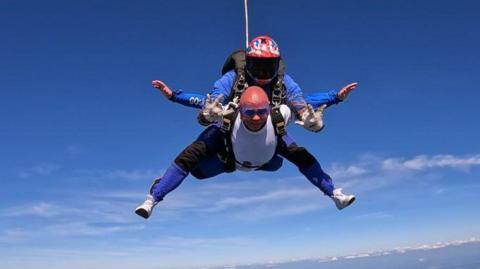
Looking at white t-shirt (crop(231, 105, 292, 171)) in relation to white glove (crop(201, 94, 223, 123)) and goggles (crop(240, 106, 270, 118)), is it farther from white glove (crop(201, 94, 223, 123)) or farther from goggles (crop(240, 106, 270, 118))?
white glove (crop(201, 94, 223, 123))

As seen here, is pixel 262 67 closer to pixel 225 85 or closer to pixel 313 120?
pixel 225 85

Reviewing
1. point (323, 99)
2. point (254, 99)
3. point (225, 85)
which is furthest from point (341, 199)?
point (225, 85)

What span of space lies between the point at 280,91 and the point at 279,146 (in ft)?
2.66

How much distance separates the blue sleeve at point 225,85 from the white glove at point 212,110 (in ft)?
1.31

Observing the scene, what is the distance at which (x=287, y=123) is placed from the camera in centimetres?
529

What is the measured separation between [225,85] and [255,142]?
874mm

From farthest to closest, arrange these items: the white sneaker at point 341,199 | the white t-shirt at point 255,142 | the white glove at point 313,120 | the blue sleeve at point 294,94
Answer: the white sneaker at point 341,199, the blue sleeve at point 294,94, the white t-shirt at point 255,142, the white glove at point 313,120

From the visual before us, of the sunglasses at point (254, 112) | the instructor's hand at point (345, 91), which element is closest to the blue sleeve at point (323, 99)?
the instructor's hand at point (345, 91)

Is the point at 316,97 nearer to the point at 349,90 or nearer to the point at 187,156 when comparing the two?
the point at 349,90

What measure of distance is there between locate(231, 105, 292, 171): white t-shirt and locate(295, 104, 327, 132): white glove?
496mm

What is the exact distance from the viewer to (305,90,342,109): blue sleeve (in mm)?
5660

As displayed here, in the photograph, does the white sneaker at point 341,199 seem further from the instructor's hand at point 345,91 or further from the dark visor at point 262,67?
the dark visor at point 262,67

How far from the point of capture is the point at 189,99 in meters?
5.39

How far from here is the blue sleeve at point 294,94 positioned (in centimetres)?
524
